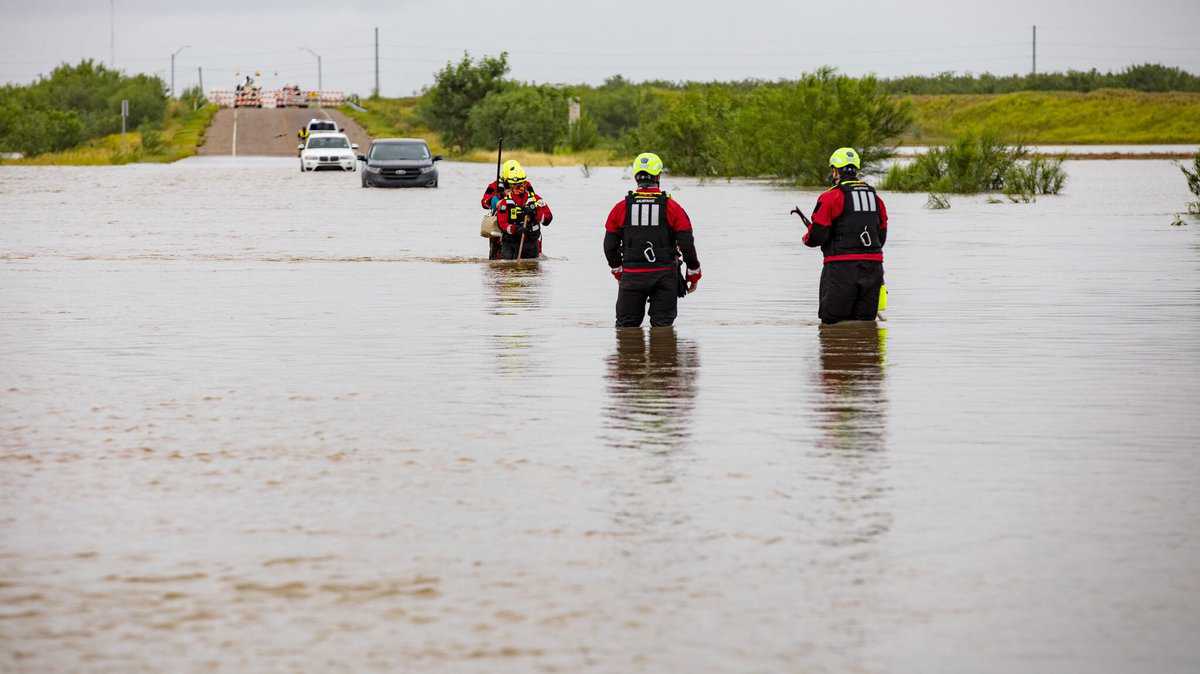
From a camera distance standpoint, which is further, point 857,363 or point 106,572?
point 857,363

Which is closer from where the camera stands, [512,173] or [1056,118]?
[512,173]

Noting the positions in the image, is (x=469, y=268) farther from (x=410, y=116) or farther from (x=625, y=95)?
(x=625, y=95)

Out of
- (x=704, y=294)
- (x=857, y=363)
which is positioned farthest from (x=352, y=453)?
(x=704, y=294)

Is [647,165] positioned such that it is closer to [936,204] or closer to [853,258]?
[853,258]

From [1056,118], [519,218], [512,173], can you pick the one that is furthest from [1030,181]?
[1056,118]

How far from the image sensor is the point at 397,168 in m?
52.4

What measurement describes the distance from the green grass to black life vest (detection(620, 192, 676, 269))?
8775 cm

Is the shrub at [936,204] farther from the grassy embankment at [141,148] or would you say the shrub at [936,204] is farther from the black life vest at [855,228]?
the grassy embankment at [141,148]

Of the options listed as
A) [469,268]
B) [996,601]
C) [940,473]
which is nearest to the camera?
[996,601]

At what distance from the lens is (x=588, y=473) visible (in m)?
9.45

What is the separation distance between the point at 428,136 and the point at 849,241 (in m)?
97.4

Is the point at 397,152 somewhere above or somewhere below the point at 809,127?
below

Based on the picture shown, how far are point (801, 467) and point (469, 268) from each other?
1501cm

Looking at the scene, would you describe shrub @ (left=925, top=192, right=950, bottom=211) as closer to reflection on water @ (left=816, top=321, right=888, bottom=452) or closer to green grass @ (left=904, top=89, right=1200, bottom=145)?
reflection on water @ (left=816, top=321, right=888, bottom=452)
